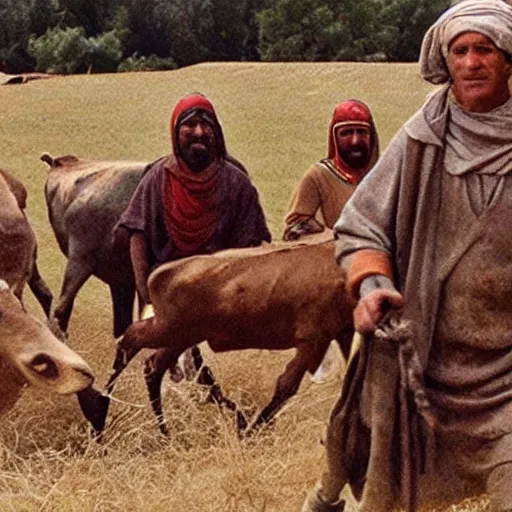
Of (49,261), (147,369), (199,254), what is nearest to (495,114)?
(199,254)

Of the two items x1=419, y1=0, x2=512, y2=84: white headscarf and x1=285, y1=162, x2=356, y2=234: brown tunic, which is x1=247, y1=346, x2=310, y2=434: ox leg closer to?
x1=285, y1=162, x2=356, y2=234: brown tunic

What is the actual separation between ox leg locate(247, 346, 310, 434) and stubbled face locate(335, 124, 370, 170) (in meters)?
0.92

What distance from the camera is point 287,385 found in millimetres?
7305

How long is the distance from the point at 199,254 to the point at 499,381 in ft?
9.65

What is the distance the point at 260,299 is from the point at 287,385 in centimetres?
42

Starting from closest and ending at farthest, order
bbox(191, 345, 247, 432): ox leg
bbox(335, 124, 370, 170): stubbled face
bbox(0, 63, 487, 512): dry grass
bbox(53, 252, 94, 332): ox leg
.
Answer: bbox(0, 63, 487, 512): dry grass, bbox(335, 124, 370, 170): stubbled face, bbox(191, 345, 247, 432): ox leg, bbox(53, 252, 94, 332): ox leg

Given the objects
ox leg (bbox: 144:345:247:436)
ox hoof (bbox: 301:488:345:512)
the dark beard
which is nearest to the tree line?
ox leg (bbox: 144:345:247:436)

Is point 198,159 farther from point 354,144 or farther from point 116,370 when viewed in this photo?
point 116,370

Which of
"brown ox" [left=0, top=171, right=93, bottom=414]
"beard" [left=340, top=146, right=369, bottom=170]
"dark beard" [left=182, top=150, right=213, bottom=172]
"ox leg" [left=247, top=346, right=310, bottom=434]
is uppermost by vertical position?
"brown ox" [left=0, top=171, right=93, bottom=414]

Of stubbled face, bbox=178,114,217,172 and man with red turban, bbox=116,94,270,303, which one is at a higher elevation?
stubbled face, bbox=178,114,217,172

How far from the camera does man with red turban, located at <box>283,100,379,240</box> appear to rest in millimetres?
7496

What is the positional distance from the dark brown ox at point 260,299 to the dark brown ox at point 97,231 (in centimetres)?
134

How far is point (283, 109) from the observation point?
1830cm

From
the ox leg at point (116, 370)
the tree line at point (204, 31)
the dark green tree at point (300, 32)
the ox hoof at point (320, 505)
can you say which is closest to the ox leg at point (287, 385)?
the ox leg at point (116, 370)
